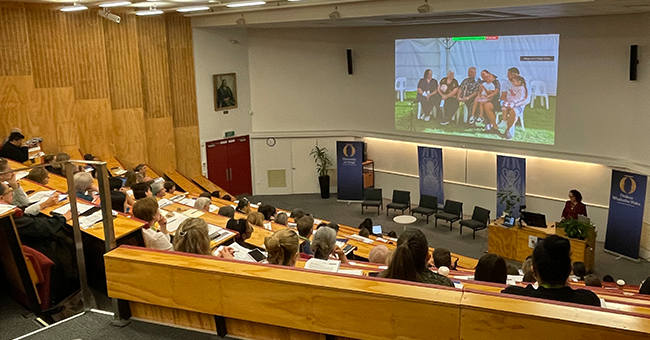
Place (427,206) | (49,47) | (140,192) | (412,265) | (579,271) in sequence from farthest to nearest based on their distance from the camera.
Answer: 1. (427,206)
2. (49,47)
3. (140,192)
4. (579,271)
5. (412,265)

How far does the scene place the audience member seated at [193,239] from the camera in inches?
172

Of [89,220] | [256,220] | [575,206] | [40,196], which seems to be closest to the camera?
[89,220]

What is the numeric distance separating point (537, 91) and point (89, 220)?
9822mm

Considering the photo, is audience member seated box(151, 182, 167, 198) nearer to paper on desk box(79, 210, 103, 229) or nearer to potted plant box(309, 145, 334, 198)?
paper on desk box(79, 210, 103, 229)

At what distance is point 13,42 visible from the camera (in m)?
10.8

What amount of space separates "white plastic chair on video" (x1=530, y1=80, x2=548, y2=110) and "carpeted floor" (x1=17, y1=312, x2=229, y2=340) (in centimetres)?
1000

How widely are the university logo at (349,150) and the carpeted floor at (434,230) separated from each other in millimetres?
1248

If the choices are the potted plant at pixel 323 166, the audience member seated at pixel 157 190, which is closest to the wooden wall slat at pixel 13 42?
the audience member seated at pixel 157 190

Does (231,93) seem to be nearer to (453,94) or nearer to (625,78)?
(453,94)

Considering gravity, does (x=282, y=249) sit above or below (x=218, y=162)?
above

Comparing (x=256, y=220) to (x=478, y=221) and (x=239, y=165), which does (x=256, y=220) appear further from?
(x=239, y=165)

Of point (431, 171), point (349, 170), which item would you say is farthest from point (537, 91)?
point (349, 170)

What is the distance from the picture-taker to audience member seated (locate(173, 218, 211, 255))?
14.3 feet

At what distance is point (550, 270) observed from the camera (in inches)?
135
